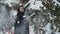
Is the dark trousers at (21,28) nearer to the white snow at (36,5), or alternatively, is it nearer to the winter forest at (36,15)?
the winter forest at (36,15)

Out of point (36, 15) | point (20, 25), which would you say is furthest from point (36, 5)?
point (20, 25)

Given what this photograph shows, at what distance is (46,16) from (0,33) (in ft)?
1.87

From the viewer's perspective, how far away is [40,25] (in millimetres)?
2516

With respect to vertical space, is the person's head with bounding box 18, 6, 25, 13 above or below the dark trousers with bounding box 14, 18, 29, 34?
above

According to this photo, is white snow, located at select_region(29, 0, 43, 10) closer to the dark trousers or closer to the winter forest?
the winter forest

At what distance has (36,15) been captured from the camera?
2543 mm

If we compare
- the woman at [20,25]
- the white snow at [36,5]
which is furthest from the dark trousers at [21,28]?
the white snow at [36,5]

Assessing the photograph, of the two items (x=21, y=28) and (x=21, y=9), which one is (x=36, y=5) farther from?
(x=21, y=28)

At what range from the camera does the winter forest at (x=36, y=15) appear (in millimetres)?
2502

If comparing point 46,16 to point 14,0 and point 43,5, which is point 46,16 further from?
point 14,0

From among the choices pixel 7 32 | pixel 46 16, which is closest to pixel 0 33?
pixel 7 32

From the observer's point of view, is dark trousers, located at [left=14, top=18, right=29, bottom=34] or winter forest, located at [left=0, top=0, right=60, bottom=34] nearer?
dark trousers, located at [left=14, top=18, right=29, bottom=34]

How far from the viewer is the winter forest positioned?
2.50m

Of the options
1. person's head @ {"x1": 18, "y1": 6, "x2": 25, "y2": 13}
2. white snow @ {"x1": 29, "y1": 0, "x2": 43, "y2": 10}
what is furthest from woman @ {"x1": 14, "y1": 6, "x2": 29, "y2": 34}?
white snow @ {"x1": 29, "y1": 0, "x2": 43, "y2": 10}
